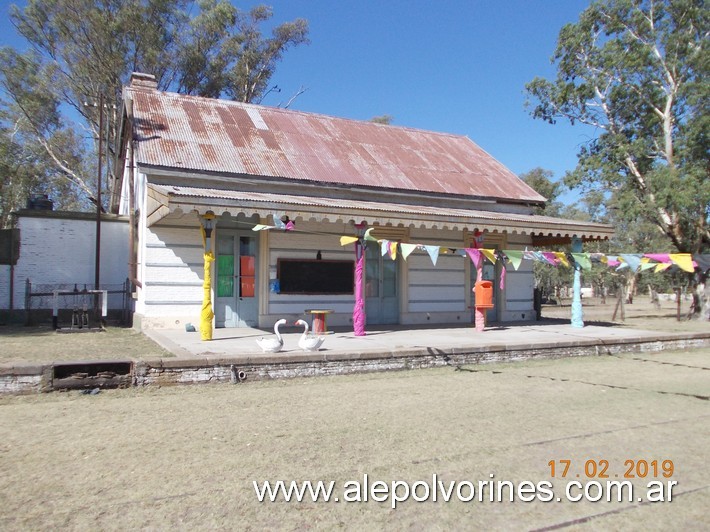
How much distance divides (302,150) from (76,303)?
26.3 ft

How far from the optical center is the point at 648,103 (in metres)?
22.5

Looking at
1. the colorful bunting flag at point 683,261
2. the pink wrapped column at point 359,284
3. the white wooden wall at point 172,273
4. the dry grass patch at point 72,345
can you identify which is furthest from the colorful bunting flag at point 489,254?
the dry grass patch at point 72,345

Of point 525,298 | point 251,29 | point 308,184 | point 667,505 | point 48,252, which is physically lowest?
point 667,505

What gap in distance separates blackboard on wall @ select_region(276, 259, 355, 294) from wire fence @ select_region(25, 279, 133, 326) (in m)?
4.63

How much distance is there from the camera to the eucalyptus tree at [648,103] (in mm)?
20828

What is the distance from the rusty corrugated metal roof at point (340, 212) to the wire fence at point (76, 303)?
5.19m

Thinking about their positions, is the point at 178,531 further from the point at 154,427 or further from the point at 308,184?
the point at 308,184

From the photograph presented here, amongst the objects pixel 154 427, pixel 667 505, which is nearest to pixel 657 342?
pixel 667 505

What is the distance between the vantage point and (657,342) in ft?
42.7

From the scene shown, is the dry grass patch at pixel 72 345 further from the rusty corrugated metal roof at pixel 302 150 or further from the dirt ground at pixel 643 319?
the dirt ground at pixel 643 319

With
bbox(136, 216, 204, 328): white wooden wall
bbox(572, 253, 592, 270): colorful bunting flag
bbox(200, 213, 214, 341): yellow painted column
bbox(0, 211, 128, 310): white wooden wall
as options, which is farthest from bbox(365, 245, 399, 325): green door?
bbox(0, 211, 128, 310): white wooden wall

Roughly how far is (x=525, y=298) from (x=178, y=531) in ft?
51.5
